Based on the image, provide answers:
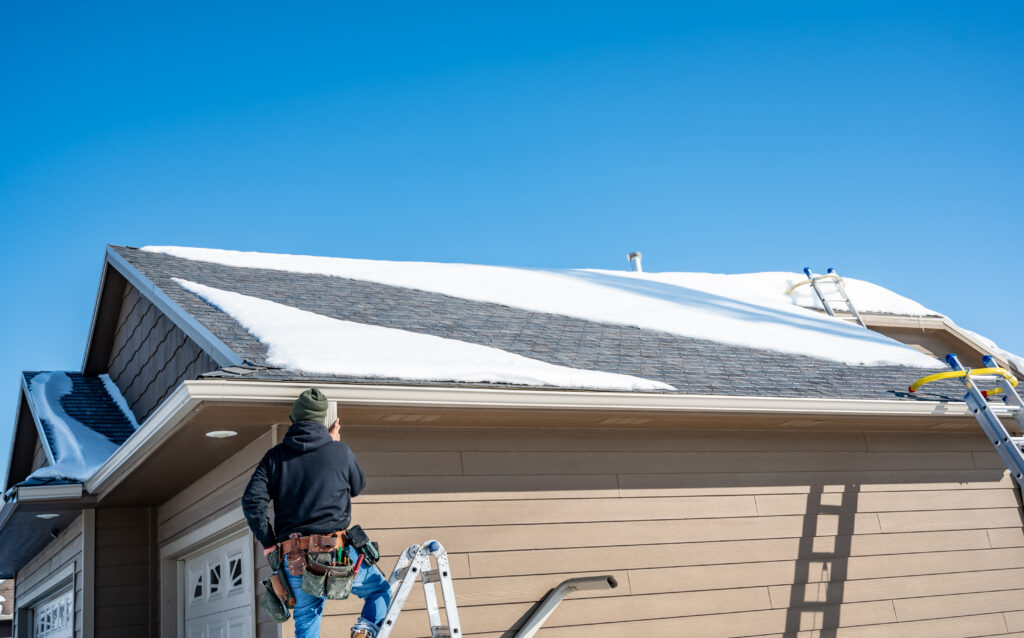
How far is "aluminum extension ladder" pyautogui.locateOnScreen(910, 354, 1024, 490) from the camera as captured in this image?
6031 mm

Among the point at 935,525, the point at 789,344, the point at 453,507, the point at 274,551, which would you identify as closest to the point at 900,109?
the point at 789,344

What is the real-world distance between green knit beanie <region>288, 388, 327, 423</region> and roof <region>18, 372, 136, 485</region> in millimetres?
3222

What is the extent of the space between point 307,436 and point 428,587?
0.88 meters

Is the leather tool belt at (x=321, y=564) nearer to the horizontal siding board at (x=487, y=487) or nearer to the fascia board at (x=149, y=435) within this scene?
the fascia board at (x=149, y=435)

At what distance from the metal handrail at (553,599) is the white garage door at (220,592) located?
5.28 ft

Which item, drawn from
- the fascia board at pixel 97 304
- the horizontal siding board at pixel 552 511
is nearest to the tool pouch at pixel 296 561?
the horizontal siding board at pixel 552 511

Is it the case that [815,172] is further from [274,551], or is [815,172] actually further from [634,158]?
[274,551]

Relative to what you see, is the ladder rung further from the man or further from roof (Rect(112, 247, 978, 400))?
roof (Rect(112, 247, 978, 400))

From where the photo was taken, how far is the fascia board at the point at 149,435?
13.3ft

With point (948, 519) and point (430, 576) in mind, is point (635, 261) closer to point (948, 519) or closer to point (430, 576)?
point (948, 519)

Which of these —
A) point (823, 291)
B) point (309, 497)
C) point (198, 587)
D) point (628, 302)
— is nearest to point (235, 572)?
point (198, 587)

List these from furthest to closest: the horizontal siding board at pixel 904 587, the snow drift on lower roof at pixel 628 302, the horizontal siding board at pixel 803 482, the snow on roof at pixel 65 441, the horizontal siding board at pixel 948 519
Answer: the snow drift on lower roof at pixel 628 302, the horizontal siding board at pixel 948 519, the snow on roof at pixel 65 441, the horizontal siding board at pixel 904 587, the horizontal siding board at pixel 803 482

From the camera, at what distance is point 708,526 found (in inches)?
225

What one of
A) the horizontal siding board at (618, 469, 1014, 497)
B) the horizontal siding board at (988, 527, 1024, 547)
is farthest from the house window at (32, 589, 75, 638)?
the horizontal siding board at (988, 527, 1024, 547)
